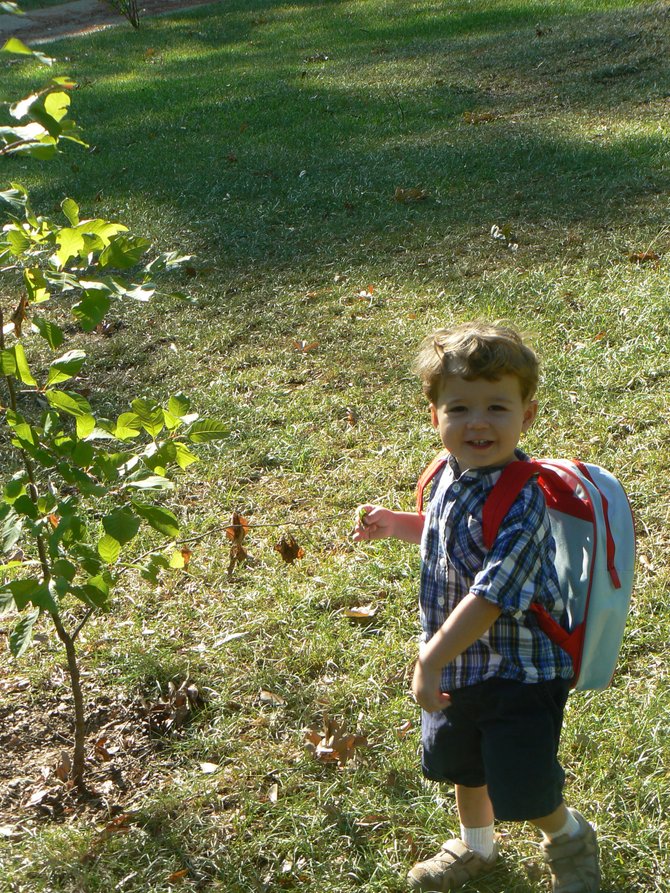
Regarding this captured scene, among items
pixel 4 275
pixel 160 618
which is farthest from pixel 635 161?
pixel 160 618

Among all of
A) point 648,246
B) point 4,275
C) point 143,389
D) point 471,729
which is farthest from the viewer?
point 4,275

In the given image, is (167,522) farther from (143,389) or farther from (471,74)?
(471,74)

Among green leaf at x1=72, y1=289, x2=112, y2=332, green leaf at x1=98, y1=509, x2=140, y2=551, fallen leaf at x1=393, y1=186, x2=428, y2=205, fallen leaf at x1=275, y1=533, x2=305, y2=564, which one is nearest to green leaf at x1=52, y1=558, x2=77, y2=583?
green leaf at x1=98, y1=509, x2=140, y2=551

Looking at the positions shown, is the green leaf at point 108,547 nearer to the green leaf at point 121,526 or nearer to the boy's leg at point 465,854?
the green leaf at point 121,526

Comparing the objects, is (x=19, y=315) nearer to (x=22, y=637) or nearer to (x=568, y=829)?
(x=22, y=637)

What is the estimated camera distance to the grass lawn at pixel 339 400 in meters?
2.61

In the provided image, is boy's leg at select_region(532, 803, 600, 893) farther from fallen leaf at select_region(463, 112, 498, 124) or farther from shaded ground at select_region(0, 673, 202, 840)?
fallen leaf at select_region(463, 112, 498, 124)

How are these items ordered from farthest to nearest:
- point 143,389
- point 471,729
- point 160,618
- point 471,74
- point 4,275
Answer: point 471,74 < point 4,275 < point 143,389 < point 160,618 < point 471,729

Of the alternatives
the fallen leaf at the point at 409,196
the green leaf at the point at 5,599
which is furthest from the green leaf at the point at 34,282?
the fallen leaf at the point at 409,196

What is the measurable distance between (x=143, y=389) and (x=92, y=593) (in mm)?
2900

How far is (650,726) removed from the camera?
2756mm

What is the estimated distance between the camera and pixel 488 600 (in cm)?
205

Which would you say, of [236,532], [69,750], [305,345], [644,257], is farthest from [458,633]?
[644,257]

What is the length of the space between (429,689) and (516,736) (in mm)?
220
